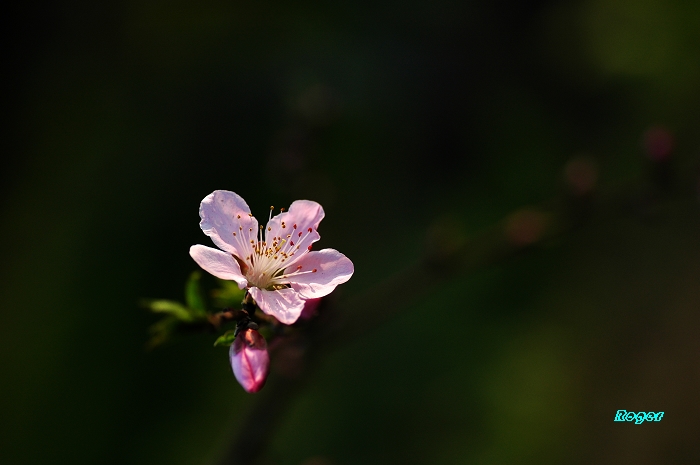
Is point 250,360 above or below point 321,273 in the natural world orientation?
below

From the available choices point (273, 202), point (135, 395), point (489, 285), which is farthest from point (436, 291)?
point (135, 395)

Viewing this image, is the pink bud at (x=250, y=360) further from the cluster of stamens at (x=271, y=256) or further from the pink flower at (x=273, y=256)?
the cluster of stamens at (x=271, y=256)

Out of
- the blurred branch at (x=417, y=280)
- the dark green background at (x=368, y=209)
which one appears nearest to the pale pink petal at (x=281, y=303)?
the blurred branch at (x=417, y=280)

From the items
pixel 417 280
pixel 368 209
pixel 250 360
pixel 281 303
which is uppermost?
pixel 368 209

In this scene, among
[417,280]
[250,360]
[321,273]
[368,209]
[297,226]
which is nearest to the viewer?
[250,360]

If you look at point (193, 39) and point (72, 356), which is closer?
point (72, 356)

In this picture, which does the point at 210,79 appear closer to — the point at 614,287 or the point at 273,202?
the point at 273,202

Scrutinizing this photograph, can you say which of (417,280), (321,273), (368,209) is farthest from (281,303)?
(368,209)

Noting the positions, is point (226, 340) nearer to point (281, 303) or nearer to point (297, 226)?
point (281, 303)
